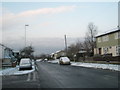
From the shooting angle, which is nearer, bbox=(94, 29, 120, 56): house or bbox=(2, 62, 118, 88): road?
bbox=(2, 62, 118, 88): road

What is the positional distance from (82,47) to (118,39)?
57.1 m

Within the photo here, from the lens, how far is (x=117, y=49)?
45812 millimetres

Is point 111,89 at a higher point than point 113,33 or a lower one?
lower

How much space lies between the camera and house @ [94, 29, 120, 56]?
46.0m

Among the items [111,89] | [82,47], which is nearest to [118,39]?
[111,89]

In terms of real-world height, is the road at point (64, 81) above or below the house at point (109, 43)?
below

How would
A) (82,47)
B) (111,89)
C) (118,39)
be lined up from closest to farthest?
1. (111,89)
2. (118,39)
3. (82,47)

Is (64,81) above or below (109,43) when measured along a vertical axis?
below

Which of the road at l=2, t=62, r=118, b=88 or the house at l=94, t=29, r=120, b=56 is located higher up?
the house at l=94, t=29, r=120, b=56

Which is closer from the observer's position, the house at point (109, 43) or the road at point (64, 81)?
the road at point (64, 81)

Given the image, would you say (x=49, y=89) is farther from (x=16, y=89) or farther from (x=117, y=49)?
(x=117, y=49)

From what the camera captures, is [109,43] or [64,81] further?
[109,43]

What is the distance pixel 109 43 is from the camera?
163 ft

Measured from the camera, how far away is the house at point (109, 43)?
46000mm
